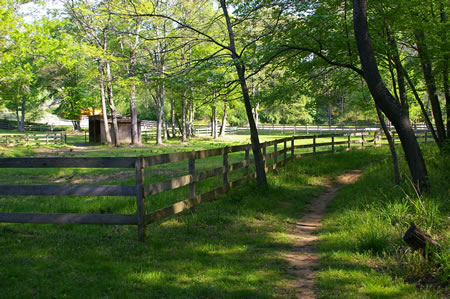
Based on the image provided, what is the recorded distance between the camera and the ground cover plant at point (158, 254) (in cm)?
442

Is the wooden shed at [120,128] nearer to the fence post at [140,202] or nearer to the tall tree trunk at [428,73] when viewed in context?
the tall tree trunk at [428,73]

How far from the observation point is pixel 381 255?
5.35m

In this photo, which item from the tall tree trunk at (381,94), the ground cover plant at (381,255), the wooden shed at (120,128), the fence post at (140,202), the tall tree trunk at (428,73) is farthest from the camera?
the wooden shed at (120,128)

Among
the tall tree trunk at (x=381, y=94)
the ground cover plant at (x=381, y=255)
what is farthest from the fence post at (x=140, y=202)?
the tall tree trunk at (x=381, y=94)

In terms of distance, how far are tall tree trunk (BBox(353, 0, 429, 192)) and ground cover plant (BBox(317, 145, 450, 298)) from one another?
2.01ft

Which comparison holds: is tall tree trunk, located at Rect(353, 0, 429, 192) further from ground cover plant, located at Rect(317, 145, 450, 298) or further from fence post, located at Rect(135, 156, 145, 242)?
fence post, located at Rect(135, 156, 145, 242)

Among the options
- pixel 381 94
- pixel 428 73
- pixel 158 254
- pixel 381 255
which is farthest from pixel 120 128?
pixel 381 255

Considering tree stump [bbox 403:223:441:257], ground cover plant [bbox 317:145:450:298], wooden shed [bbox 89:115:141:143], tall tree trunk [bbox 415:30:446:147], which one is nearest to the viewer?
ground cover plant [bbox 317:145:450:298]

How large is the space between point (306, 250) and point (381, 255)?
119 cm

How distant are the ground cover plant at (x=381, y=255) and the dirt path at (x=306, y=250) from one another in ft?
0.49

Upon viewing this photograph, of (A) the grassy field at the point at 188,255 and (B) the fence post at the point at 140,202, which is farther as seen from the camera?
(B) the fence post at the point at 140,202

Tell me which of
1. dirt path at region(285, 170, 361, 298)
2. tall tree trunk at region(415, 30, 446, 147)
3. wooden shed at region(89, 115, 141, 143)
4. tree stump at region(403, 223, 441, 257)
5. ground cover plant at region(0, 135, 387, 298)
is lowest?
dirt path at region(285, 170, 361, 298)

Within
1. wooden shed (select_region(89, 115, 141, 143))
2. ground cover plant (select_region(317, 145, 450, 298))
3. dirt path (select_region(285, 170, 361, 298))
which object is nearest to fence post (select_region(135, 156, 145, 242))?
dirt path (select_region(285, 170, 361, 298))

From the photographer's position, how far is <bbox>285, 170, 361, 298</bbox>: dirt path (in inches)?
184
